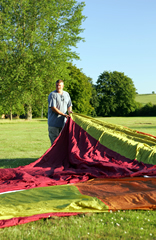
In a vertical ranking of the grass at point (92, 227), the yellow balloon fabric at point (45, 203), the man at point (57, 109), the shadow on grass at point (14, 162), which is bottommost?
the shadow on grass at point (14, 162)

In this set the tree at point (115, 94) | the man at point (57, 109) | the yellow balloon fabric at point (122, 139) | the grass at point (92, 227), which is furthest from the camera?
the tree at point (115, 94)

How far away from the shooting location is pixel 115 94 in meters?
58.4

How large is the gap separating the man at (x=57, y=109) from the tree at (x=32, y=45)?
18.1 metres

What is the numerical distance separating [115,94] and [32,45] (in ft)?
117

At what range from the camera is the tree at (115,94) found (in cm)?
5712

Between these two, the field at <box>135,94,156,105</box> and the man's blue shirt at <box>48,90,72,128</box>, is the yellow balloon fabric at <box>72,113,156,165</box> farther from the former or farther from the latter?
the field at <box>135,94,156,105</box>

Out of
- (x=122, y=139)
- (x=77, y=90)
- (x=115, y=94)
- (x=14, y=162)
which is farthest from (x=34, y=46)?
(x=115, y=94)

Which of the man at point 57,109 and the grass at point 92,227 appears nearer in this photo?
the grass at point 92,227

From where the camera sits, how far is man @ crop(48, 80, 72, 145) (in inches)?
240

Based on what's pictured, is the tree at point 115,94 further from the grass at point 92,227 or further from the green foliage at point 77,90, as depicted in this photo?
the grass at point 92,227

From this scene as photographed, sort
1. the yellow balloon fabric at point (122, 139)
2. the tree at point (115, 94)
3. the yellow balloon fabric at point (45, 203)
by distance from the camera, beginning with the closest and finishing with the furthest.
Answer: the yellow balloon fabric at point (45, 203) → the yellow balloon fabric at point (122, 139) → the tree at point (115, 94)

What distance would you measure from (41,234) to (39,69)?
2277 centimetres

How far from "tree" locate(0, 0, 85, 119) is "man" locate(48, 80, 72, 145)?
18.1m

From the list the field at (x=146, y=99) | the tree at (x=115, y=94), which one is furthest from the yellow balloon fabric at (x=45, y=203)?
the field at (x=146, y=99)
